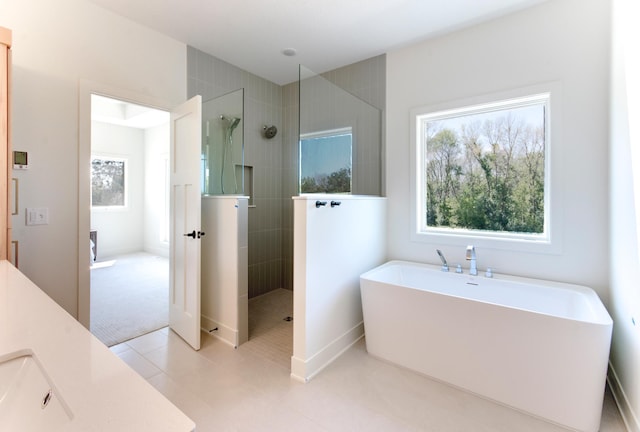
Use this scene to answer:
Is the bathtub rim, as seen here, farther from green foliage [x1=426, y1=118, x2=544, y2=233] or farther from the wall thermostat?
the wall thermostat

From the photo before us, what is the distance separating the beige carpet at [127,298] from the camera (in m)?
2.76

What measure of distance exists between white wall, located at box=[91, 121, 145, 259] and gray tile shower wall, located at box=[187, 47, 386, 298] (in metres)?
4.15

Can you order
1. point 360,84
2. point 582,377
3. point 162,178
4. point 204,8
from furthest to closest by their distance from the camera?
1. point 162,178
2. point 360,84
3. point 204,8
4. point 582,377

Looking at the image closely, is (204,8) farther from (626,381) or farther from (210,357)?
(626,381)

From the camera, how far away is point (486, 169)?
8.77 feet

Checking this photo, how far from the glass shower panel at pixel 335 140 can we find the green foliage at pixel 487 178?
571mm

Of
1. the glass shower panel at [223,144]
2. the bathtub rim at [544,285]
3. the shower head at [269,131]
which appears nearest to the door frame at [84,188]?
the glass shower panel at [223,144]

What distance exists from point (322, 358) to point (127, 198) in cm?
610

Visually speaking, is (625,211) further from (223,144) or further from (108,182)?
(108,182)

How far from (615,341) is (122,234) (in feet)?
24.6

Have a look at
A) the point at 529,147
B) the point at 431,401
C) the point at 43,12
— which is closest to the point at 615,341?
the point at 431,401

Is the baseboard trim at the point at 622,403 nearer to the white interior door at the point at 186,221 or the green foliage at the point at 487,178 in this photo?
the green foliage at the point at 487,178

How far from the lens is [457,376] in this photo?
1972 millimetres

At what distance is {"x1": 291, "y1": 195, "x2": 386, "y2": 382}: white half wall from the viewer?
2068mm
